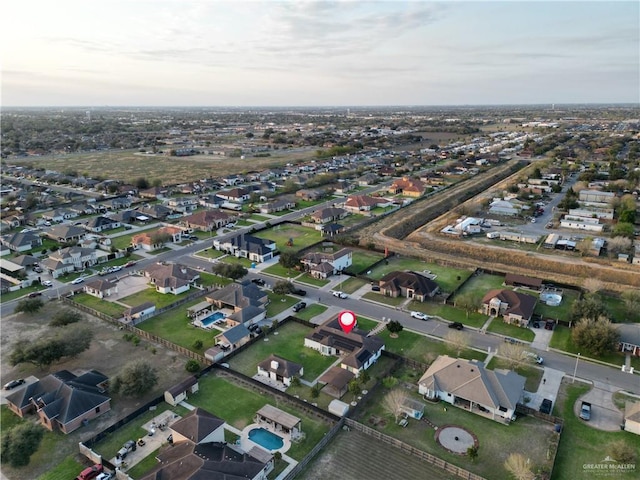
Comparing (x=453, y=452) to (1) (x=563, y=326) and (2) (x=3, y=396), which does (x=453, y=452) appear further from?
(2) (x=3, y=396)

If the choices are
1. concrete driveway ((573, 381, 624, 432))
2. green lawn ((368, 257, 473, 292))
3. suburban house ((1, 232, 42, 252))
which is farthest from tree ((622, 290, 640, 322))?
suburban house ((1, 232, 42, 252))

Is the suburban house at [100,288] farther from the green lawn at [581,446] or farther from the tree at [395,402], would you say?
the green lawn at [581,446]

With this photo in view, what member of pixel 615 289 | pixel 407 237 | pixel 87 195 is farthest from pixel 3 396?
pixel 87 195

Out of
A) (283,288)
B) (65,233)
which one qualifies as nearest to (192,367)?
(283,288)

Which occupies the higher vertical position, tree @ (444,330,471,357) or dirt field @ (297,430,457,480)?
tree @ (444,330,471,357)

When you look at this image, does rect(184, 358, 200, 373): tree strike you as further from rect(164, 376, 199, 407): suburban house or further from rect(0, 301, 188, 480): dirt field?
rect(164, 376, 199, 407): suburban house
